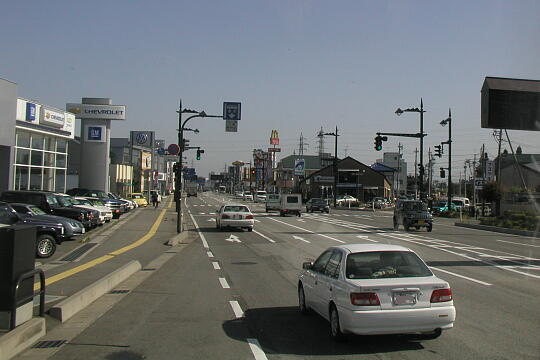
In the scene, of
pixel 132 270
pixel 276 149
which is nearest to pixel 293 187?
pixel 276 149

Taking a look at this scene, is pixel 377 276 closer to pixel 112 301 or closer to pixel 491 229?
pixel 112 301

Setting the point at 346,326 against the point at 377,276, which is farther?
the point at 377,276

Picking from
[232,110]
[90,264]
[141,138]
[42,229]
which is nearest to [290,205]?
[232,110]

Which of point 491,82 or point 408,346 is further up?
point 491,82

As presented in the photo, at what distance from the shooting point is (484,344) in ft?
24.6

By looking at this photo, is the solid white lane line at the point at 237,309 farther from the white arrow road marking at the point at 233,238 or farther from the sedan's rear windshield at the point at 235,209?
the sedan's rear windshield at the point at 235,209

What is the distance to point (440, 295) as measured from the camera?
24.2 feet

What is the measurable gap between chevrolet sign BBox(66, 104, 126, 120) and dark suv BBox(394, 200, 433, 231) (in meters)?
35.6

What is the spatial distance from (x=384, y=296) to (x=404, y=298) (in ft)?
0.91

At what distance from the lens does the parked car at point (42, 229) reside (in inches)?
682

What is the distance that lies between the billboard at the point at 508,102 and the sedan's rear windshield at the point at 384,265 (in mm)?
20891

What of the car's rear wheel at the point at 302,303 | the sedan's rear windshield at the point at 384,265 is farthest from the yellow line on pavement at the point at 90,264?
the sedan's rear windshield at the point at 384,265

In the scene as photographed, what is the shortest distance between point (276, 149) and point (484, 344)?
128 metres

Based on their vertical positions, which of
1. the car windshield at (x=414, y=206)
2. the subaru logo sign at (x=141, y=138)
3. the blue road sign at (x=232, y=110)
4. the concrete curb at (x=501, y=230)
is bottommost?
the concrete curb at (x=501, y=230)
